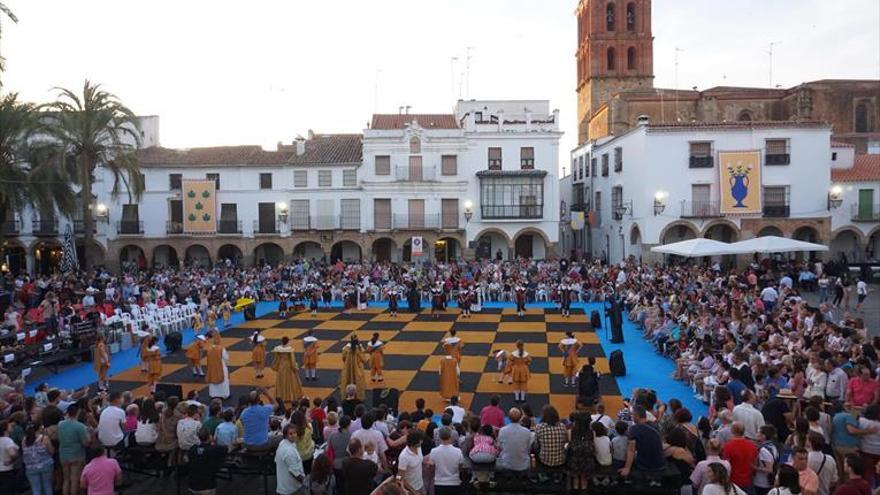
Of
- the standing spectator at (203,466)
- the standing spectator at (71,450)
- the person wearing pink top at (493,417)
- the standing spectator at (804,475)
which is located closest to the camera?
the standing spectator at (804,475)

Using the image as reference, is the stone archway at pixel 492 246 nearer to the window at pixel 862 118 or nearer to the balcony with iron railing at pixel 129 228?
the balcony with iron railing at pixel 129 228

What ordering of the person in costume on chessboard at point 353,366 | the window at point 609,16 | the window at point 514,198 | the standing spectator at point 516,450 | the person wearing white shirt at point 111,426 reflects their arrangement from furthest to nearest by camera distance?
the window at point 609,16
the window at point 514,198
the person in costume on chessboard at point 353,366
the person wearing white shirt at point 111,426
the standing spectator at point 516,450

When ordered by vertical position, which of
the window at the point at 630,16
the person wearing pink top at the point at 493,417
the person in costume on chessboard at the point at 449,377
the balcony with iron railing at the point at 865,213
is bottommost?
the person in costume on chessboard at the point at 449,377

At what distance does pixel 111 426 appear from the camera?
9.48 m

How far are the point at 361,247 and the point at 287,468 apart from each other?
115ft

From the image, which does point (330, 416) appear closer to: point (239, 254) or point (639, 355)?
point (639, 355)

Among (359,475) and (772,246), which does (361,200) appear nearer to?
(772,246)

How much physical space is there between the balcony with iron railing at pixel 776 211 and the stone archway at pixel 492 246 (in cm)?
1669

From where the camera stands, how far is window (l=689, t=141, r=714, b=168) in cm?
3681

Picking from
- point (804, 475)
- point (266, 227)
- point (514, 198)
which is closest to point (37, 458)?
point (804, 475)

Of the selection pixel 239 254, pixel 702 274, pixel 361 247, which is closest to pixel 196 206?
pixel 239 254

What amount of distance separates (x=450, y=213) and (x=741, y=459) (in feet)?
116

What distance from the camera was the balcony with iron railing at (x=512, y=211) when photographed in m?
42.1

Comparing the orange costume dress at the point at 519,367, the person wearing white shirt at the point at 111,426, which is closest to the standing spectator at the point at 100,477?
the person wearing white shirt at the point at 111,426
